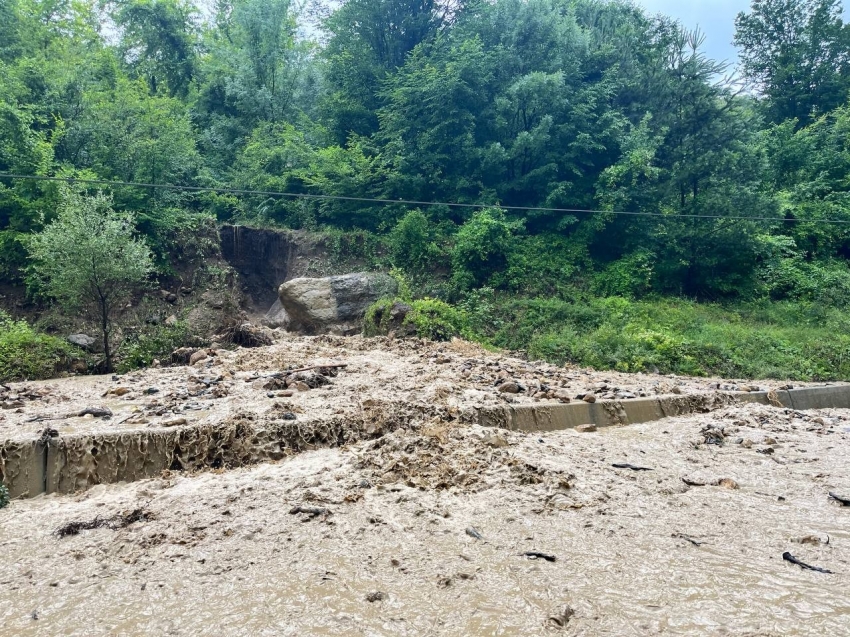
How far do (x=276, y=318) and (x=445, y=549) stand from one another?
15446mm

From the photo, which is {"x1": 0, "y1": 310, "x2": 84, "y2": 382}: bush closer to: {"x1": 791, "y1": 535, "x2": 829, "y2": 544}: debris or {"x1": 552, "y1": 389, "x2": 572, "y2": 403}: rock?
{"x1": 552, "y1": 389, "x2": 572, "y2": 403}: rock

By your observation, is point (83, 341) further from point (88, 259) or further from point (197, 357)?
point (197, 357)

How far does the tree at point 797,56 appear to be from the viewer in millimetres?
24172

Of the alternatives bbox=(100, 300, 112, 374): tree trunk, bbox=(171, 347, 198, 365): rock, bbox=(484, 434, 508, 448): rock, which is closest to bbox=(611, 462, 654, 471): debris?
bbox=(484, 434, 508, 448): rock

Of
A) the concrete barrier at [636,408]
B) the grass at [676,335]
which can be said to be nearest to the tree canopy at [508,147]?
the grass at [676,335]

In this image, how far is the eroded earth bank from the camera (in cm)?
256

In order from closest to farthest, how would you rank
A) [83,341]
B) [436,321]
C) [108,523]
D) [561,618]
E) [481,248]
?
[561,618] < [108,523] < [83,341] < [436,321] < [481,248]

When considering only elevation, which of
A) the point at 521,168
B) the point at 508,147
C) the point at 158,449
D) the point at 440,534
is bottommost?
the point at 158,449

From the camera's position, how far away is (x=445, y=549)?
→ 10.8ft

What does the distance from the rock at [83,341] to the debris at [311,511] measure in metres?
11.9

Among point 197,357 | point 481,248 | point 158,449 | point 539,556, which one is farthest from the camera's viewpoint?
point 481,248

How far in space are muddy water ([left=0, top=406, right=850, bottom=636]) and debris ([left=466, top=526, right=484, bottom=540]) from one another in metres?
0.03

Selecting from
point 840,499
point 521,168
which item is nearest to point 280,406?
point 840,499

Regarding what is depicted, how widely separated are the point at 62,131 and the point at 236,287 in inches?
289
